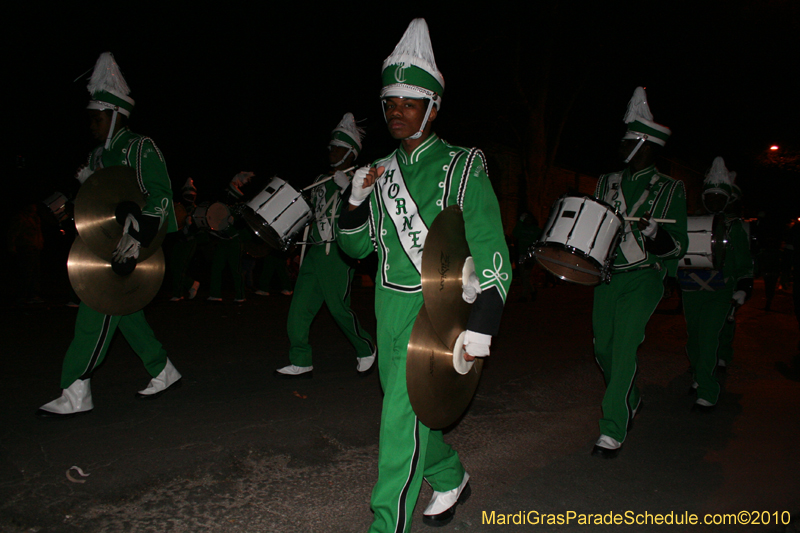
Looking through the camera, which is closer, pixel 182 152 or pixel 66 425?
pixel 66 425

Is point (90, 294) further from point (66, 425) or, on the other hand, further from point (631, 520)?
point (631, 520)

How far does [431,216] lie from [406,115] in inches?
19.9

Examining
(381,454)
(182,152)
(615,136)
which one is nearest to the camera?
(381,454)

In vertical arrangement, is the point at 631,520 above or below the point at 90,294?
below

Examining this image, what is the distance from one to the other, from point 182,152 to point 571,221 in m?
17.1

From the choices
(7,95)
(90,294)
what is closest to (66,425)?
(90,294)

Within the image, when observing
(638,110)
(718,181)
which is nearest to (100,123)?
(638,110)

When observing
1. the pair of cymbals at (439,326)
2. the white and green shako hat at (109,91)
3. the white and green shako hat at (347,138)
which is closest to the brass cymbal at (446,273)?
the pair of cymbals at (439,326)

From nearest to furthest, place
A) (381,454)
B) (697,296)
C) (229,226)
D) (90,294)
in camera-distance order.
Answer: (381,454)
(90,294)
(697,296)
(229,226)

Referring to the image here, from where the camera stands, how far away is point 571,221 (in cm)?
357

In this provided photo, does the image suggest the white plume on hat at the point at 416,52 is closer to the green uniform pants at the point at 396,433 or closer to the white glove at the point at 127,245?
the green uniform pants at the point at 396,433

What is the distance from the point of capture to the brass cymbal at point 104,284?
390cm

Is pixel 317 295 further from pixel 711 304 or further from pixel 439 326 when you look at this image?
pixel 711 304

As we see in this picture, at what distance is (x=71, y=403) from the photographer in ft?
13.7
